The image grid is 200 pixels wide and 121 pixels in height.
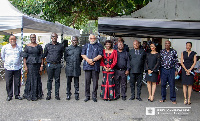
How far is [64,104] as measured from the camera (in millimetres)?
5484

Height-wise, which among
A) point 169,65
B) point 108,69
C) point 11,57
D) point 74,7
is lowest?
point 108,69

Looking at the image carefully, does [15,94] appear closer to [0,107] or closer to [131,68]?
[0,107]

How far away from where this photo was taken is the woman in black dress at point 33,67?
5.74m

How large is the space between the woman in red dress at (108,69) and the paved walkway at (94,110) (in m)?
0.24

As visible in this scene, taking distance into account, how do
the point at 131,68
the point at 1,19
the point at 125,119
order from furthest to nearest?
1. the point at 1,19
2. the point at 131,68
3. the point at 125,119

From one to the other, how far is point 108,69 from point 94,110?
4.10 ft

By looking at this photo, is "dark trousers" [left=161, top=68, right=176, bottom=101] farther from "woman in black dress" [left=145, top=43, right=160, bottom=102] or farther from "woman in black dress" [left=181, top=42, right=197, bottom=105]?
"woman in black dress" [left=181, top=42, right=197, bottom=105]

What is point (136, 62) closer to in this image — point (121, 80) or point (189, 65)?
point (121, 80)

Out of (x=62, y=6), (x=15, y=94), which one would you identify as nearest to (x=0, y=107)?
(x=15, y=94)

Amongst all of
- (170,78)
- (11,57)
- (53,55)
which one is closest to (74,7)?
(53,55)

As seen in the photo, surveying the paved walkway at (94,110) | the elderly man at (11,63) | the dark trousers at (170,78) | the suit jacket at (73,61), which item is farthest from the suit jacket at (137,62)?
the elderly man at (11,63)

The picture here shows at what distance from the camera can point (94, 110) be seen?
16.6ft

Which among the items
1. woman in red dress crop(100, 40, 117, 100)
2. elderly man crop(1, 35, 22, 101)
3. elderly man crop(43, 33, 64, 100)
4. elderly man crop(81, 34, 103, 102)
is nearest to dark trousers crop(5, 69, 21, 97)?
elderly man crop(1, 35, 22, 101)

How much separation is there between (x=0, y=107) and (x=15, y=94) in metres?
0.76
